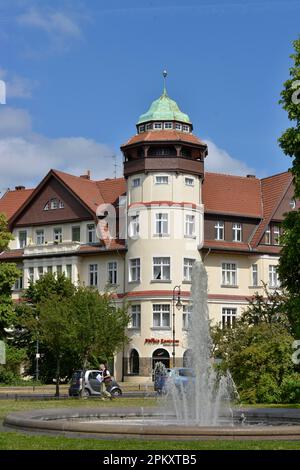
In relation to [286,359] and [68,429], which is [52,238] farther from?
[68,429]

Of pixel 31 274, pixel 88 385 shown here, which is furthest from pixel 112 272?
pixel 88 385

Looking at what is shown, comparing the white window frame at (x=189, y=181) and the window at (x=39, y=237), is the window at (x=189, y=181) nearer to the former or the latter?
the white window frame at (x=189, y=181)

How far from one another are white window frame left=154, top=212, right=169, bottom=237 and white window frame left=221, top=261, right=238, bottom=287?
611cm

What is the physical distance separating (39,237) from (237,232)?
16705 millimetres

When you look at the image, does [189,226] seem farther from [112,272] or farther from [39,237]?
[39,237]

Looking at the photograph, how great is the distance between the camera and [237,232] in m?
73.2

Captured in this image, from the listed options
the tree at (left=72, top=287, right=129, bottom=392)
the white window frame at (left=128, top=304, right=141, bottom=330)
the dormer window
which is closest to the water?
the tree at (left=72, top=287, right=129, bottom=392)

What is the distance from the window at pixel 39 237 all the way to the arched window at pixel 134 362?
13758 millimetres

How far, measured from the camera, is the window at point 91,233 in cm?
7281

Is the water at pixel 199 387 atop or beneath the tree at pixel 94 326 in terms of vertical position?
beneath

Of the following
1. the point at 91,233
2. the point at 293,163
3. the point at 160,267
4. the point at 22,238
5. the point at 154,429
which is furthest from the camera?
the point at 22,238

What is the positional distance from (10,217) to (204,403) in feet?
191

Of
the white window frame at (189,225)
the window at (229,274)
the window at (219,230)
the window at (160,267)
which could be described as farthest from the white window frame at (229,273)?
the window at (160,267)
